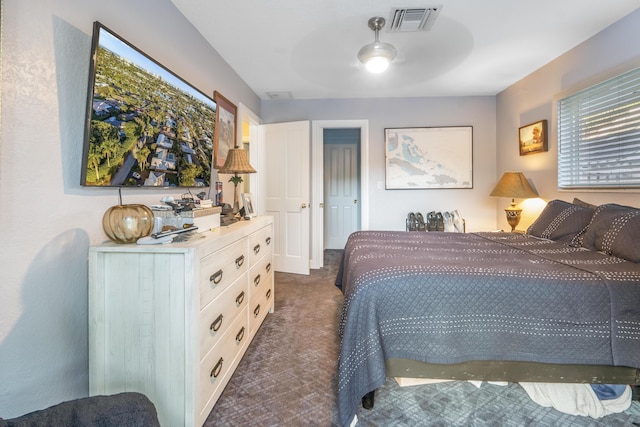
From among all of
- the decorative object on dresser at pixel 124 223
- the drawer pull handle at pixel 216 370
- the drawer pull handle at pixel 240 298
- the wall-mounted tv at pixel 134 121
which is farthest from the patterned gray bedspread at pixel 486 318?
the wall-mounted tv at pixel 134 121

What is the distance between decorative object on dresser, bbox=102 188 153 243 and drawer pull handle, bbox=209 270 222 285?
378mm

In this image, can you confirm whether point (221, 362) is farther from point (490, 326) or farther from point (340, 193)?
point (340, 193)

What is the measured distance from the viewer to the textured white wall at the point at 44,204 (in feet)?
3.34

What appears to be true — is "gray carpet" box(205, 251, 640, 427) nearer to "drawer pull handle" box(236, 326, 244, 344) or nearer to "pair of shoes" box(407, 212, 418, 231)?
"drawer pull handle" box(236, 326, 244, 344)

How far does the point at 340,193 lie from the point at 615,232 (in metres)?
4.18

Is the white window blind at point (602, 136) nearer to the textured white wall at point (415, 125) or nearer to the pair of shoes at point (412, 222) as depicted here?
the textured white wall at point (415, 125)

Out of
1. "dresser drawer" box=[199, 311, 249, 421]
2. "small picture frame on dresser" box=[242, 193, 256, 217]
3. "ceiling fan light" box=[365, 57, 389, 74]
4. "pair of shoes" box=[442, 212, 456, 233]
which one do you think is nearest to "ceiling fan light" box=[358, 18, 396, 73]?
"ceiling fan light" box=[365, 57, 389, 74]

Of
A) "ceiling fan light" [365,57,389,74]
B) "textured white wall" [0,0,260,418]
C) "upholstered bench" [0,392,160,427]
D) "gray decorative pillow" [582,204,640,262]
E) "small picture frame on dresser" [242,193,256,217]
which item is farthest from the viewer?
"small picture frame on dresser" [242,193,256,217]

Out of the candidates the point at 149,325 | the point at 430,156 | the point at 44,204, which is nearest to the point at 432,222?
the point at 430,156

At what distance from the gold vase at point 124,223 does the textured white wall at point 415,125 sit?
3.22 m

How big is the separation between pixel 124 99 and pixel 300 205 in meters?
2.76

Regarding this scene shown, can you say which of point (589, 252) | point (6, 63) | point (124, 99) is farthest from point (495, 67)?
point (6, 63)

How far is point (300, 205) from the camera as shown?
404 centimetres

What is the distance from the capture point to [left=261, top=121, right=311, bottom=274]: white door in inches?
158
